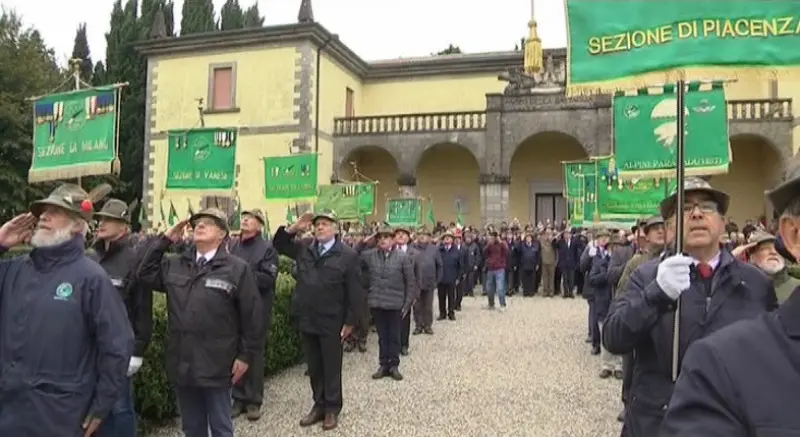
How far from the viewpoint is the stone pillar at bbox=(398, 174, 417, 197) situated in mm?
26828

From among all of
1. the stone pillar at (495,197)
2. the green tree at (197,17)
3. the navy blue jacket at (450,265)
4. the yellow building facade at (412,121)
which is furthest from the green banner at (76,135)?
the green tree at (197,17)

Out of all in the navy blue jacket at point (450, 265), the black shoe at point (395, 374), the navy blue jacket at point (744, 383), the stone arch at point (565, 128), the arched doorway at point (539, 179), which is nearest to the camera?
the navy blue jacket at point (744, 383)

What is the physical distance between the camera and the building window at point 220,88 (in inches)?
1092

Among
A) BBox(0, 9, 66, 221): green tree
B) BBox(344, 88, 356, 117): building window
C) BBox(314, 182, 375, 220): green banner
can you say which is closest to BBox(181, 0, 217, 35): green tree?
BBox(0, 9, 66, 221): green tree

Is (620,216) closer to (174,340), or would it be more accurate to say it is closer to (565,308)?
(565,308)

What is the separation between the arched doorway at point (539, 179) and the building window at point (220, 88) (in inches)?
477

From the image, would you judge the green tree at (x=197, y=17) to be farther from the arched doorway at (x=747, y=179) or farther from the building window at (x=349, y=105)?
the arched doorway at (x=747, y=179)

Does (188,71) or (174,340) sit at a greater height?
(188,71)

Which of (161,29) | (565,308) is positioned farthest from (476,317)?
(161,29)

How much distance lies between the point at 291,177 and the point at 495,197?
517 inches

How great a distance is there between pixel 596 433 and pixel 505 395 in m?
1.46

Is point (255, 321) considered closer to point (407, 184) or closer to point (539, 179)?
point (407, 184)

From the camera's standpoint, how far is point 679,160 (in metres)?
3.06

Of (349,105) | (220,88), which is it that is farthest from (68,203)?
(349,105)
